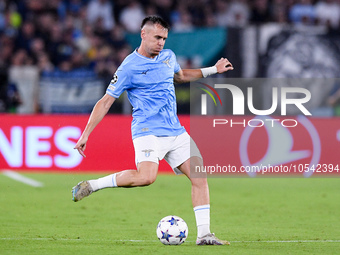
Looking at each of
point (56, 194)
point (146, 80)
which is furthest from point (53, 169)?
point (146, 80)

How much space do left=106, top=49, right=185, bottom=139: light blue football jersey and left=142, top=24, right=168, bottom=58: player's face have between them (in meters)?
0.13

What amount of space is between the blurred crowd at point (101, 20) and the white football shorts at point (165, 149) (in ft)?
34.9

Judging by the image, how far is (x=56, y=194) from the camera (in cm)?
1252

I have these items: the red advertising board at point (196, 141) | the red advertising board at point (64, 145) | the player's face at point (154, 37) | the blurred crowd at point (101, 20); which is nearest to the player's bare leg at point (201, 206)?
the player's face at point (154, 37)

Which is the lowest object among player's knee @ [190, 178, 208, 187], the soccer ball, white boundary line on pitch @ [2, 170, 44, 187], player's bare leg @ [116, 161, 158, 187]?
white boundary line on pitch @ [2, 170, 44, 187]

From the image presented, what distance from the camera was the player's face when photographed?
7.48 meters

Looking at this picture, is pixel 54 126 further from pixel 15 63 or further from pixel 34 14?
pixel 34 14

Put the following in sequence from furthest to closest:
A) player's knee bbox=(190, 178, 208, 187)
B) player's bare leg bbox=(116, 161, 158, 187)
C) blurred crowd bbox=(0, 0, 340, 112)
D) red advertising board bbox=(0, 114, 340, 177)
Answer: blurred crowd bbox=(0, 0, 340, 112)
red advertising board bbox=(0, 114, 340, 177)
player's knee bbox=(190, 178, 208, 187)
player's bare leg bbox=(116, 161, 158, 187)

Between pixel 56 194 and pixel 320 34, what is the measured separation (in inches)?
293

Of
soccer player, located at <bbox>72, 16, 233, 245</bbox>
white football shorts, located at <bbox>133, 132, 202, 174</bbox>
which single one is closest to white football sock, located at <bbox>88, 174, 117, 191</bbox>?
soccer player, located at <bbox>72, 16, 233, 245</bbox>

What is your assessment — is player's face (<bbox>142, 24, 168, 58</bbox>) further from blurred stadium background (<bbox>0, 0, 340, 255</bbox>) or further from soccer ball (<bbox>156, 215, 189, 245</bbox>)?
blurred stadium background (<bbox>0, 0, 340, 255</bbox>)

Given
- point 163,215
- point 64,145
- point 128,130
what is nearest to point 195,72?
point 163,215

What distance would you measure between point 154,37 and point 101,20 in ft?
41.0

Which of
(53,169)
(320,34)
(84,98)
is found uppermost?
(320,34)
